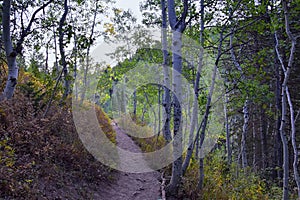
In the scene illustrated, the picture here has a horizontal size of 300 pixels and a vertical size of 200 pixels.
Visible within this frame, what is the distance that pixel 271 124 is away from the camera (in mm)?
13906

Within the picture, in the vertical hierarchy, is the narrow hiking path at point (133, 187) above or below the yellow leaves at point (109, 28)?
below

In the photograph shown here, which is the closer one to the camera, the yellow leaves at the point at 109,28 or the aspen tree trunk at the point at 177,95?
the aspen tree trunk at the point at 177,95

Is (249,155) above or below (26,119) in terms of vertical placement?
below

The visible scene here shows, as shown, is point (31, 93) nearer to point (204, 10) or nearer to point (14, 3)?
point (14, 3)

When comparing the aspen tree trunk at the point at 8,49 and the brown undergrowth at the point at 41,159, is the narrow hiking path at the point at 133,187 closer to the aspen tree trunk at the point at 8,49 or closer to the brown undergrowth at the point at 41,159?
the brown undergrowth at the point at 41,159

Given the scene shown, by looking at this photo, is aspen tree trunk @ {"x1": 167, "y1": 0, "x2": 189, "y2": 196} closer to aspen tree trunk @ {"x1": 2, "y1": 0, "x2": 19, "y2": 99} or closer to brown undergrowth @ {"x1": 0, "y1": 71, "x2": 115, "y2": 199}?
brown undergrowth @ {"x1": 0, "y1": 71, "x2": 115, "y2": 199}

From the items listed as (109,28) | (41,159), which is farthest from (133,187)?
(109,28)

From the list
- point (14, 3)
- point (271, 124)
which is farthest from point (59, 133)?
point (271, 124)

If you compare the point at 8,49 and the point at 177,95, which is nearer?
the point at 8,49

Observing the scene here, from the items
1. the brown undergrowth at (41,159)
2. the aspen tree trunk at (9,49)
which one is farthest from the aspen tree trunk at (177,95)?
the aspen tree trunk at (9,49)

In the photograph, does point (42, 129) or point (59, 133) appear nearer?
point (42, 129)

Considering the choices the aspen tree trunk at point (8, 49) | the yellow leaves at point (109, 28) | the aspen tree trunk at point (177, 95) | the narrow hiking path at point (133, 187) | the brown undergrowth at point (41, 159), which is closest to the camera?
the brown undergrowth at point (41, 159)

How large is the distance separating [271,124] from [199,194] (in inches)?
343

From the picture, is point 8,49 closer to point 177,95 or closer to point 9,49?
point 9,49
